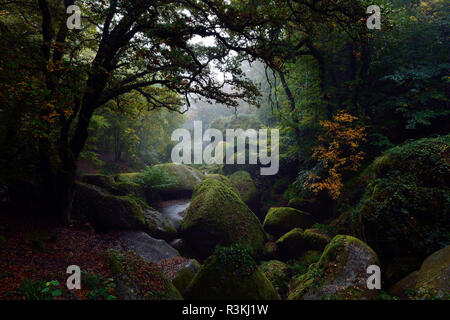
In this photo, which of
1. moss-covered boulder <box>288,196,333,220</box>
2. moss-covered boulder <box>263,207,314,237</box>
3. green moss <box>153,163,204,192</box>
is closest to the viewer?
moss-covered boulder <box>263,207,314,237</box>

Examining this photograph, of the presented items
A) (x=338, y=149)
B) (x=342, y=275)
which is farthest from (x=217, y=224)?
(x=338, y=149)

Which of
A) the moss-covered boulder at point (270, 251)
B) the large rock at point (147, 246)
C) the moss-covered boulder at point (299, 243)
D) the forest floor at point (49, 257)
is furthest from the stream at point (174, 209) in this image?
the moss-covered boulder at point (299, 243)

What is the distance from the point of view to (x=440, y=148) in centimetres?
603

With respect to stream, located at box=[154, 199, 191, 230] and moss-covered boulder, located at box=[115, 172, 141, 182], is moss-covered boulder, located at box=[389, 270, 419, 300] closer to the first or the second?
stream, located at box=[154, 199, 191, 230]

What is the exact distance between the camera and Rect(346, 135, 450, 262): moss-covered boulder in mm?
5328

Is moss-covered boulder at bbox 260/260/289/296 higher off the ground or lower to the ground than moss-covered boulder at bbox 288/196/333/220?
lower

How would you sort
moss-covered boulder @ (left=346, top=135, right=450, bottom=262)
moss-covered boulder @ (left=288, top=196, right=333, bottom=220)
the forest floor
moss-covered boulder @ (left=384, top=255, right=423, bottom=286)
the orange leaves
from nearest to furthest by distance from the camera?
the forest floor
moss-covered boulder @ (left=384, top=255, right=423, bottom=286)
moss-covered boulder @ (left=346, top=135, right=450, bottom=262)
the orange leaves
moss-covered boulder @ (left=288, top=196, right=333, bottom=220)

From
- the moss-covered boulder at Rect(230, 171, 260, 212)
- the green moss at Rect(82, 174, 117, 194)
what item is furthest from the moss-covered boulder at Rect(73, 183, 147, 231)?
the moss-covered boulder at Rect(230, 171, 260, 212)

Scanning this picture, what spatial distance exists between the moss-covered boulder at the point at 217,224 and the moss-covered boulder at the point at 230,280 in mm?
3375

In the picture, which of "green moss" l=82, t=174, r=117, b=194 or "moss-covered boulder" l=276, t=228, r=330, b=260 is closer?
"moss-covered boulder" l=276, t=228, r=330, b=260

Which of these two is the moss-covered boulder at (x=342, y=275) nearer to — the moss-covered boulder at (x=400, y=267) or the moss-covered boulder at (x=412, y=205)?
the moss-covered boulder at (x=400, y=267)

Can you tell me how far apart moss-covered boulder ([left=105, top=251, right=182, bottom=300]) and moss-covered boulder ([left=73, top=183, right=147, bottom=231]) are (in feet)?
8.87

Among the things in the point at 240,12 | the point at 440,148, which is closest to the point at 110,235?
the point at 240,12

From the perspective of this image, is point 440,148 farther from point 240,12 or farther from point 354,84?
point 240,12
